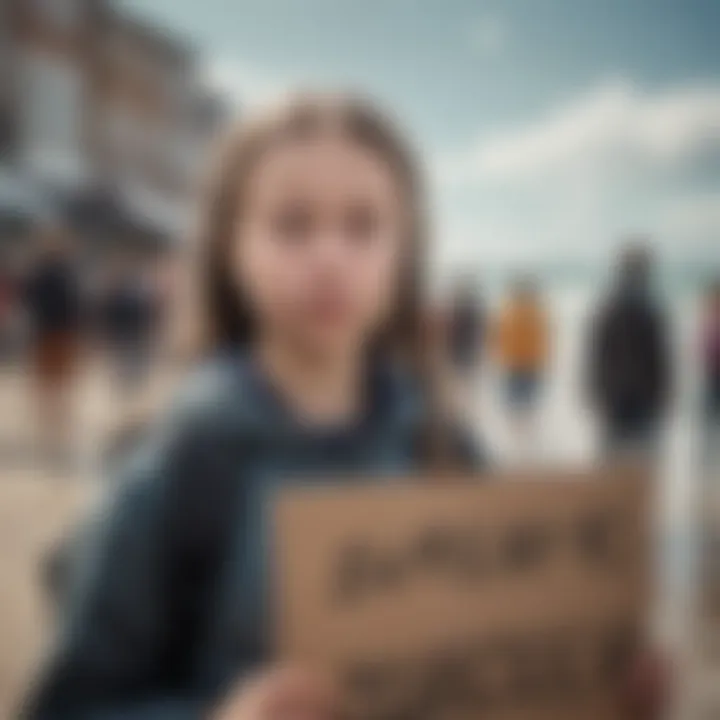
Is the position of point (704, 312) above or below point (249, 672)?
above

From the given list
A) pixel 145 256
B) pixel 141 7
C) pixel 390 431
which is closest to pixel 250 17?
pixel 141 7

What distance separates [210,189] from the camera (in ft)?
3.03

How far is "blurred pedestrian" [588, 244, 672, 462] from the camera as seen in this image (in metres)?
1.02

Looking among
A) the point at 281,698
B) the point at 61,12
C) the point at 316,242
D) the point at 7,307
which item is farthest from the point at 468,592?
the point at 61,12

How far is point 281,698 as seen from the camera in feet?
2.96

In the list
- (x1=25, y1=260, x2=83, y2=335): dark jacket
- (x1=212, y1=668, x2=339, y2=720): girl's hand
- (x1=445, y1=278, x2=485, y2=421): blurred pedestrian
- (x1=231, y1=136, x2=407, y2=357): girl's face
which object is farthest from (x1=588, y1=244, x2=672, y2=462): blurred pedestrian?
(x1=25, y1=260, x2=83, y2=335): dark jacket

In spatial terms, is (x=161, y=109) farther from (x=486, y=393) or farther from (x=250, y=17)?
(x=486, y=393)

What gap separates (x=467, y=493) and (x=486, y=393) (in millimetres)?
89

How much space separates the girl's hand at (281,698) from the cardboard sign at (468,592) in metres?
0.01

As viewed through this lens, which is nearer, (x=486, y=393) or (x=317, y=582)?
(x=317, y=582)

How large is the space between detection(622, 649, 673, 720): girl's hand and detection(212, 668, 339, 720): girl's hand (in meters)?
0.27

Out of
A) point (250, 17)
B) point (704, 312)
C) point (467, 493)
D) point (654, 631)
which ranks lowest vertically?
point (654, 631)

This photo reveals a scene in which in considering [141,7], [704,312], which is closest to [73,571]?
[141,7]

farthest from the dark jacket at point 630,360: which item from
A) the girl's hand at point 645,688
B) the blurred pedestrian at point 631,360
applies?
the girl's hand at point 645,688
